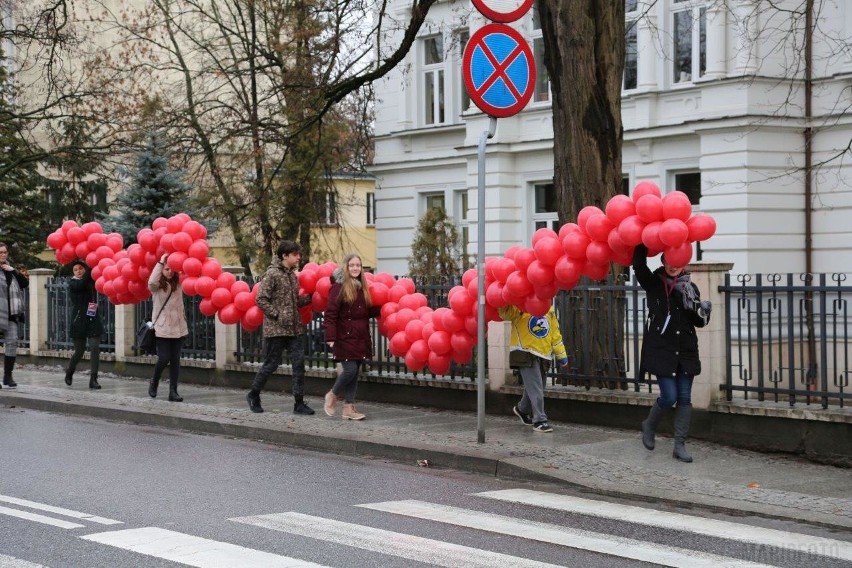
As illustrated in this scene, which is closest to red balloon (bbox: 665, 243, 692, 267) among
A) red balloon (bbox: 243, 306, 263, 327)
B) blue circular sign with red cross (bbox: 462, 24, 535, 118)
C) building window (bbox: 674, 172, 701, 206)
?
blue circular sign with red cross (bbox: 462, 24, 535, 118)

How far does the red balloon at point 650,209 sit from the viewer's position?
10.2 metres

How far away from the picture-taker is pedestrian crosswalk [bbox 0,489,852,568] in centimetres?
707

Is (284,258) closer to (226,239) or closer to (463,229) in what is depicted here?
(463,229)

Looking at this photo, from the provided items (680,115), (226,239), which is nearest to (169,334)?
(680,115)

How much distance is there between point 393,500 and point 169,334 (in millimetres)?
7406

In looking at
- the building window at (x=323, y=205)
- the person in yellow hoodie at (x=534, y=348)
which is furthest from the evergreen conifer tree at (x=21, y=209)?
the person in yellow hoodie at (x=534, y=348)

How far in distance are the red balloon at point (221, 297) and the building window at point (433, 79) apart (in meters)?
16.9

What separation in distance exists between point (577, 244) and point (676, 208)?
1.14 metres

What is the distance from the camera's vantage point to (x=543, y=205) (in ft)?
95.7

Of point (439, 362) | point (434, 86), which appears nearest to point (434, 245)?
point (434, 86)

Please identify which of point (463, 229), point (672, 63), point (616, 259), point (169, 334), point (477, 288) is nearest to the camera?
point (616, 259)

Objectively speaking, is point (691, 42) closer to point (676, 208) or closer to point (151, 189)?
point (151, 189)

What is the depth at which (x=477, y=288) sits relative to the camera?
12.2 meters

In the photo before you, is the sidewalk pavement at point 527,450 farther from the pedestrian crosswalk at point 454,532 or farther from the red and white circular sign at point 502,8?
the red and white circular sign at point 502,8
